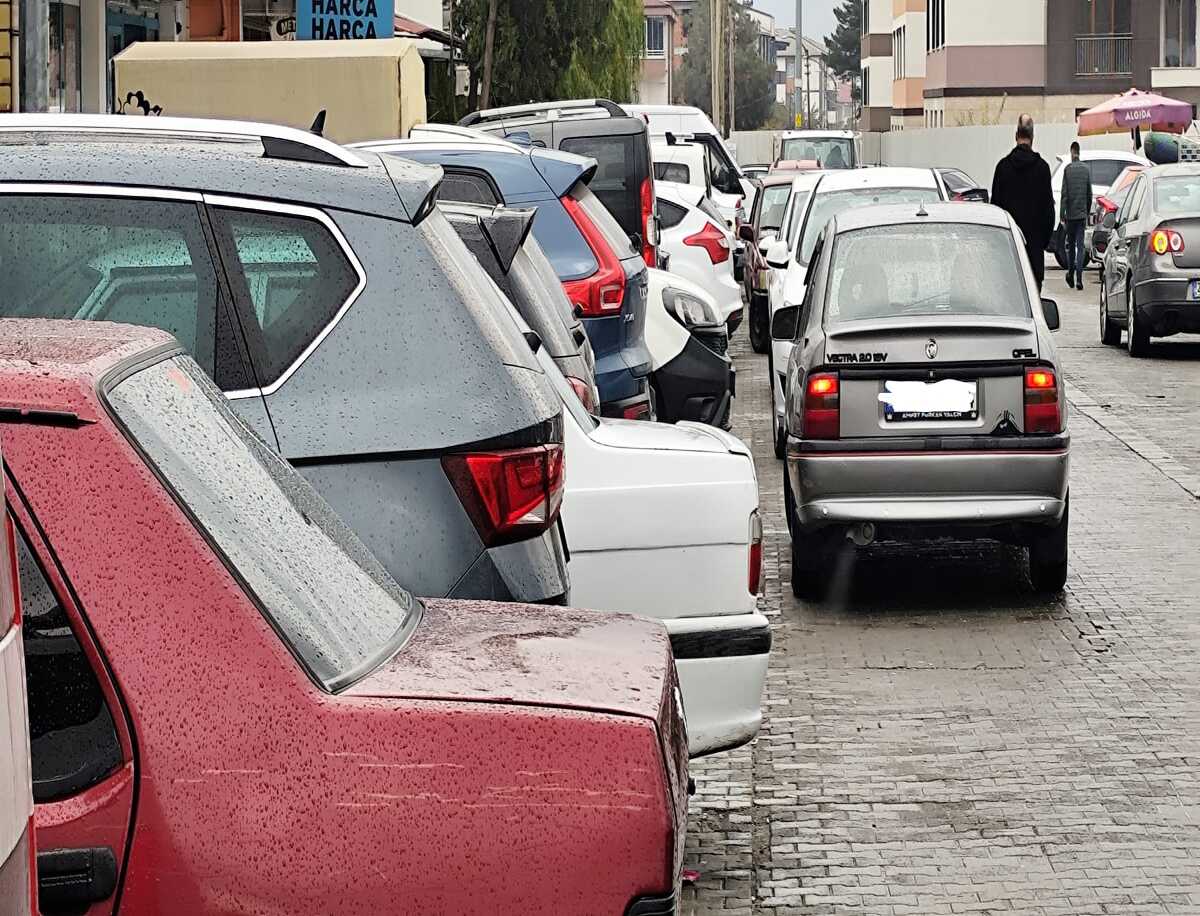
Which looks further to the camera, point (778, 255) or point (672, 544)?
point (778, 255)

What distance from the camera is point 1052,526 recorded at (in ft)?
32.1

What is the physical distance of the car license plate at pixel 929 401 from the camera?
31.8 feet

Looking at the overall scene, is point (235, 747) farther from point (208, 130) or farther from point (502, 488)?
point (208, 130)

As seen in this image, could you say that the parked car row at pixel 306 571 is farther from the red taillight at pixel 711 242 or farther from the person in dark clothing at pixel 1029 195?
the red taillight at pixel 711 242

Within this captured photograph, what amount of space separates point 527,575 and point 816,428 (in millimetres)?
5009

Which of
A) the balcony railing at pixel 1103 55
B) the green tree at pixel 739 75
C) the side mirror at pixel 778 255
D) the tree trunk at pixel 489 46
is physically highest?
the green tree at pixel 739 75

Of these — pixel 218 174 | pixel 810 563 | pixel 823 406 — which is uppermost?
pixel 218 174

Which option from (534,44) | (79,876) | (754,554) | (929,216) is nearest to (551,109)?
(929,216)

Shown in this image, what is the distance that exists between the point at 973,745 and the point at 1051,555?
258 centimetres

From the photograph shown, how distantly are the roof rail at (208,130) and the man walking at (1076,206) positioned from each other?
88.6 ft

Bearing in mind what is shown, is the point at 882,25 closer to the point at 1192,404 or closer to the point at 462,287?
the point at 1192,404

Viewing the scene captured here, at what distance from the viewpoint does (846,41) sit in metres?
156

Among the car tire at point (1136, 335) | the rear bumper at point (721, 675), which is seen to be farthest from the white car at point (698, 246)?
the rear bumper at point (721, 675)

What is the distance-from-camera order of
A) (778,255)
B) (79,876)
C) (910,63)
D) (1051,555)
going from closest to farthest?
(79,876), (1051,555), (778,255), (910,63)
